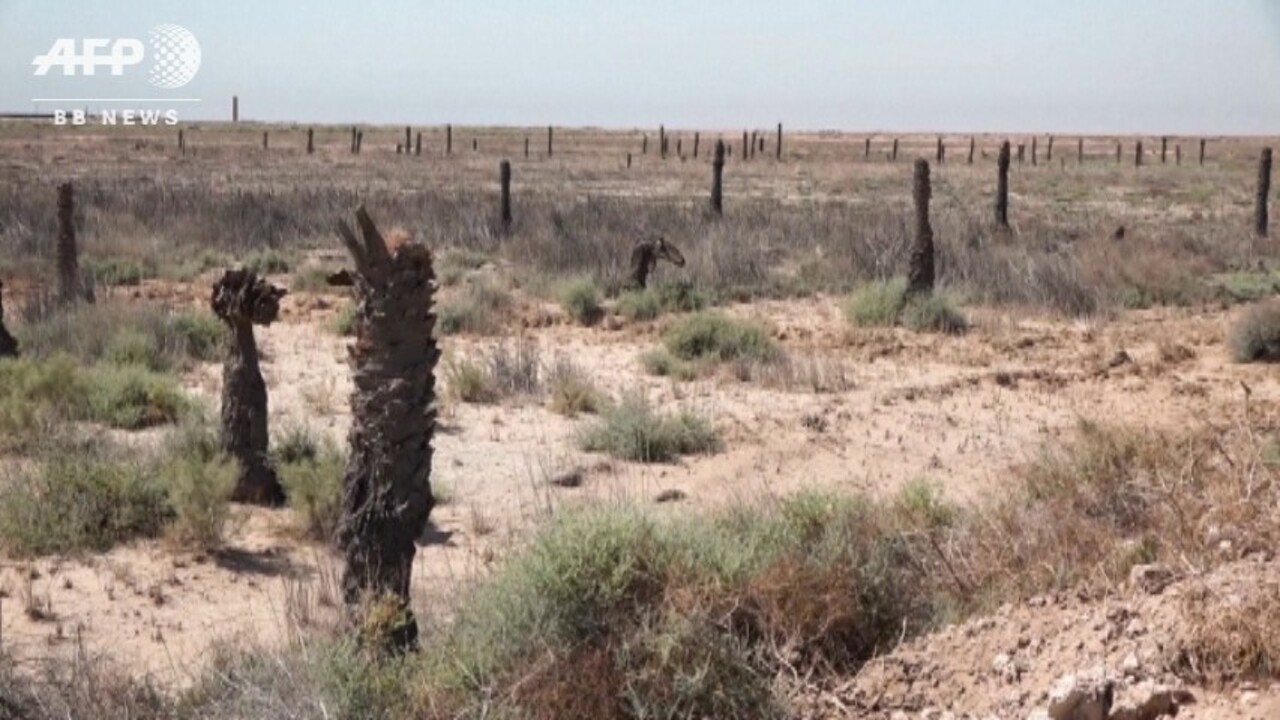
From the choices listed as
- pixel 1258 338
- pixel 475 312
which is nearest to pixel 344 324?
pixel 475 312

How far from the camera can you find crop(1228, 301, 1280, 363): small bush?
16.5 metres

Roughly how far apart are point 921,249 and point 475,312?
6889 millimetres

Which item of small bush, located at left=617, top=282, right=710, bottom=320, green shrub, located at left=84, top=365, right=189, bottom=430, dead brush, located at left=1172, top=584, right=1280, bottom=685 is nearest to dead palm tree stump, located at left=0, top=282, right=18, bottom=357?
green shrub, located at left=84, top=365, right=189, bottom=430

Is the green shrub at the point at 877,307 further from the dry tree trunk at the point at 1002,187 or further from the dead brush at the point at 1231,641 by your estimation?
→ the dead brush at the point at 1231,641

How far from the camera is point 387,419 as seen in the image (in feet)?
22.5

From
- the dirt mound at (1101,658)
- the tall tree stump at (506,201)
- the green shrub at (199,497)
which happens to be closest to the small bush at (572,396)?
the green shrub at (199,497)

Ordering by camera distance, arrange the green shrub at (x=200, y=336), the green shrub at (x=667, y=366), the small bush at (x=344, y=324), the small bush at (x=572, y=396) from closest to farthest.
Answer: the small bush at (x=572, y=396)
the green shrub at (x=667, y=366)
the green shrub at (x=200, y=336)
the small bush at (x=344, y=324)

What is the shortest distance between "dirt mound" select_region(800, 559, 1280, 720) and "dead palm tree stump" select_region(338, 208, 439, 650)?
227 centimetres

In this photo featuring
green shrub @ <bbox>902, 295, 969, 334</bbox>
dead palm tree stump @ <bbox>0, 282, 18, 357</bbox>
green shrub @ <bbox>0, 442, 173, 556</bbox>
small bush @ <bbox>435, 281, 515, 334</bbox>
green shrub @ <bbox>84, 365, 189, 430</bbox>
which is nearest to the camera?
green shrub @ <bbox>0, 442, 173, 556</bbox>

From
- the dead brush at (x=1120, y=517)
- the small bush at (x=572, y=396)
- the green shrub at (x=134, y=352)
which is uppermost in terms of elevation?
the dead brush at (x=1120, y=517)

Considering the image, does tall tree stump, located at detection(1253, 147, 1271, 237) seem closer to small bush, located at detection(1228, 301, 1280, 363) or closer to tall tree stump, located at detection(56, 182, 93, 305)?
small bush, located at detection(1228, 301, 1280, 363)

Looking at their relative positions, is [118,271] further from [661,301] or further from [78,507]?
[78,507]

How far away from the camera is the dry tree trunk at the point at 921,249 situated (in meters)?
20.6

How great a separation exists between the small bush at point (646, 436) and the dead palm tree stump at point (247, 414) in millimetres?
2966
